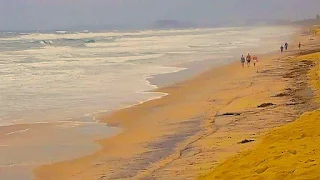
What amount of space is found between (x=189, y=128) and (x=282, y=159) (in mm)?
6246

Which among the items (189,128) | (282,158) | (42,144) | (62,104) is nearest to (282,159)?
(282,158)

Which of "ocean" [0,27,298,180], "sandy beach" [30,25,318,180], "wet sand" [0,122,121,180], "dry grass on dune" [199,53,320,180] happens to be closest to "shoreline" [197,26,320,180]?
"dry grass on dune" [199,53,320,180]

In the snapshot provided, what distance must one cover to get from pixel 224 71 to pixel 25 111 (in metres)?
15.8

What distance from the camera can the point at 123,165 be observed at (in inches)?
411

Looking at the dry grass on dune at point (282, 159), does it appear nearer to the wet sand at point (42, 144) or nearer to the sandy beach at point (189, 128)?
the sandy beach at point (189, 128)

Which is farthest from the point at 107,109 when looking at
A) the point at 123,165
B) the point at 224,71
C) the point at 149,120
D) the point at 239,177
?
the point at 224,71

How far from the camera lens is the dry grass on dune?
22.6 feet

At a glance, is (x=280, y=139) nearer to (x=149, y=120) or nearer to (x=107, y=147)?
(x=107, y=147)

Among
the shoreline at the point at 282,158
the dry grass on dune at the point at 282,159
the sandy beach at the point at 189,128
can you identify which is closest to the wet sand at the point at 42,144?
the sandy beach at the point at 189,128

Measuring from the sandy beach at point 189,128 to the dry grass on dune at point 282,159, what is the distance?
810mm

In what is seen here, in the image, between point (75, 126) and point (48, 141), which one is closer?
point (48, 141)

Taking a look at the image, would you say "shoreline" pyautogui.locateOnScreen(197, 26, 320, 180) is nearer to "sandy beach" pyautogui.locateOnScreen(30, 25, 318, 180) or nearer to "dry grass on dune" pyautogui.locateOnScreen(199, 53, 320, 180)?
"dry grass on dune" pyautogui.locateOnScreen(199, 53, 320, 180)

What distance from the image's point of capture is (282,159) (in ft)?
25.1

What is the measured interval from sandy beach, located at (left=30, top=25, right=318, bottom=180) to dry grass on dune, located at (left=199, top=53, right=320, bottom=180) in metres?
0.81
